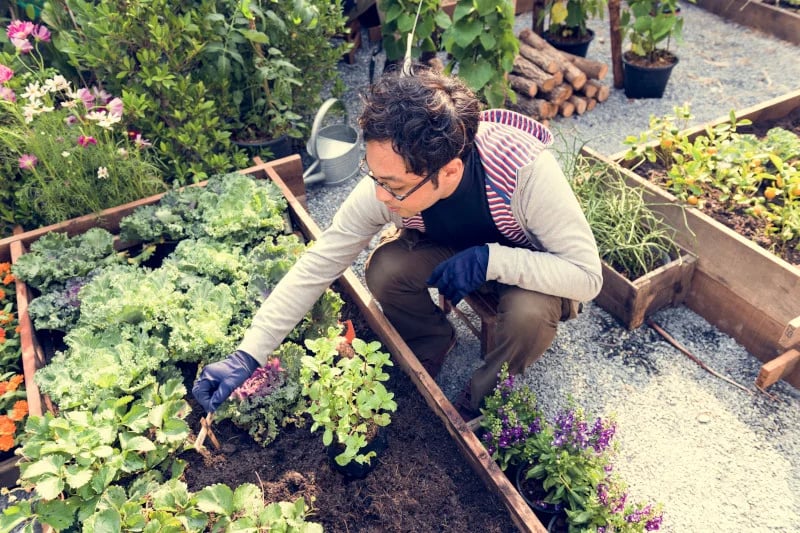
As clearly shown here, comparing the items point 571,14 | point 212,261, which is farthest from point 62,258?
point 571,14

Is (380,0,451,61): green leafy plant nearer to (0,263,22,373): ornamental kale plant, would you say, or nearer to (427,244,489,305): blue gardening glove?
(427,244,489,305): blue gardening glove

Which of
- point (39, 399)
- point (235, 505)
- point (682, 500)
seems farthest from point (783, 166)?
point (39, 399)

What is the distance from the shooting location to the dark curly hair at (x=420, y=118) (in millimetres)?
1739

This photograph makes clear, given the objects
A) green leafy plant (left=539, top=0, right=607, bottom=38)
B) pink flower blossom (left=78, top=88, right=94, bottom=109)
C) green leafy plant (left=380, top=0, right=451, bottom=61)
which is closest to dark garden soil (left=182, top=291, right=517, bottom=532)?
pink flower blossom (left=78, top=88, right=94, bottom=109)

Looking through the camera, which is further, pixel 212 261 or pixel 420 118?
pixel 212 261

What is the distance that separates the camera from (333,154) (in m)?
3.58

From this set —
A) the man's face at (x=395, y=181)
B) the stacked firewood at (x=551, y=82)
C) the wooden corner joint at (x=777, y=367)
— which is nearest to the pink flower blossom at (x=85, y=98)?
the man's face at (x=395, y=181)

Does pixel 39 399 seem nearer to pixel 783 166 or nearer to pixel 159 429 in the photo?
pixel 159 429

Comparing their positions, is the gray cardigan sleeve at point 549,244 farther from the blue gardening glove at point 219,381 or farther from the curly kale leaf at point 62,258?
the curly kale leaf at point 62,258

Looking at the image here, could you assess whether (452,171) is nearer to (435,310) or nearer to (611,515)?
(435,310)

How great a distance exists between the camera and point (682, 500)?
2191mm

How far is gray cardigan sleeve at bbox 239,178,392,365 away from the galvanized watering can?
4.61 ft

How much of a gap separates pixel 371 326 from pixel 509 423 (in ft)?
2.48

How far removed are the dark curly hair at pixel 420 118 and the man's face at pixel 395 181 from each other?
0.8 inches
